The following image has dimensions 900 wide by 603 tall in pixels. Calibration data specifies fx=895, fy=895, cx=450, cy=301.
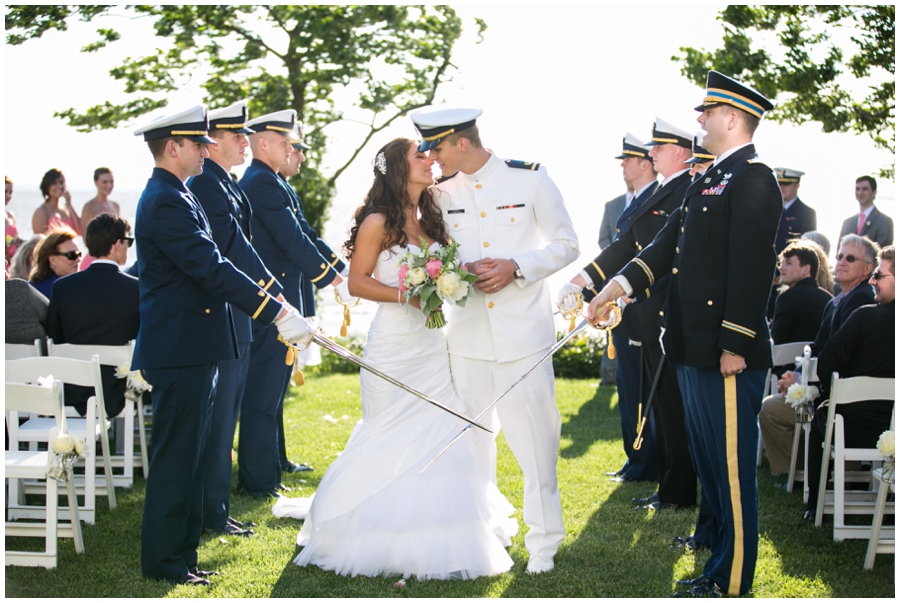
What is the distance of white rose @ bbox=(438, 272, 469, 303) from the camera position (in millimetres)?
4332

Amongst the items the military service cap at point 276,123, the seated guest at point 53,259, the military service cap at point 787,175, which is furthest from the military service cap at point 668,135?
the seated guest at point 53,259

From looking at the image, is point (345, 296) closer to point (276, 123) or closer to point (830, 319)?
point (276, 123)

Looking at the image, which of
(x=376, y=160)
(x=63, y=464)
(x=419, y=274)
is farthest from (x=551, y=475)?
(x=63, y=464)

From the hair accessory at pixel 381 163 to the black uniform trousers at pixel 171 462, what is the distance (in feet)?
4.57

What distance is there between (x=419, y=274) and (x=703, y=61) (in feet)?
20.5

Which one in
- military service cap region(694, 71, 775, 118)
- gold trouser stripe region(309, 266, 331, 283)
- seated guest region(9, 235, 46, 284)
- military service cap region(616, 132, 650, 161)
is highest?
military service cap region(694, 71, 775, 118)

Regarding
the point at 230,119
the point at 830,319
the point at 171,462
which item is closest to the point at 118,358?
the point at 230,119

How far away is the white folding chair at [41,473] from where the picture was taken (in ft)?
15.2

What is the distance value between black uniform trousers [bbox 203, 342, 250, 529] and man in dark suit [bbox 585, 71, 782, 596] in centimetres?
262

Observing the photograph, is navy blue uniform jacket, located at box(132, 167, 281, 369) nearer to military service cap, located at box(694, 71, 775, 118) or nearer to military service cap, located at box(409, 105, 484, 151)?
military service cap, located at box(409, 105, 484, 151)

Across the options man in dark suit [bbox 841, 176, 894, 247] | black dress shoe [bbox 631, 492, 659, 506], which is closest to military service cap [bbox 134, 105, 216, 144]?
black dress shoe [bbox 631, 492, 659, 506]

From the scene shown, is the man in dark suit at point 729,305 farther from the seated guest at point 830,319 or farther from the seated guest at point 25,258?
the seated guest at point 25,258

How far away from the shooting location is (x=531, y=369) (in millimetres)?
4496

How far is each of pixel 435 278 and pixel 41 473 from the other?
7.51 ft
